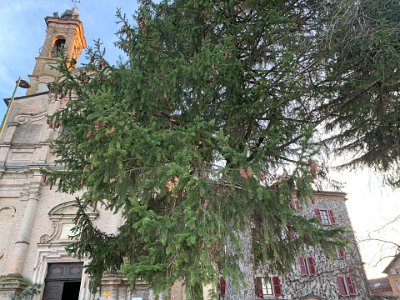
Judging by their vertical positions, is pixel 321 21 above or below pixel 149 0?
below

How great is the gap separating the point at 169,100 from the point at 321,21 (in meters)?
3.55

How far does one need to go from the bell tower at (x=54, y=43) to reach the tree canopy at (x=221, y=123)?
41.7 ft

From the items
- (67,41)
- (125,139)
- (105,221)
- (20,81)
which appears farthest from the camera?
(67,41)

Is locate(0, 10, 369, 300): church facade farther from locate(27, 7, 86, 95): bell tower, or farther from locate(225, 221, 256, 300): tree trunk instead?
locate(225, 221, 256, 300): tree trunk

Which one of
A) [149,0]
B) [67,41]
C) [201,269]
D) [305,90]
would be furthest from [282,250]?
[67,41]

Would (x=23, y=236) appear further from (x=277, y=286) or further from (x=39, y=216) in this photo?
(x=277, y=286)

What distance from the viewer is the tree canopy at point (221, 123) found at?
4.20 m

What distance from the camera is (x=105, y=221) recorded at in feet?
40.4

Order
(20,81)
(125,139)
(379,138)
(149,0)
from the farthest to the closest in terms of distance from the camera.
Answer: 1. (20,81)
2. (149,0)
3. (379,138)
4. (125,139)

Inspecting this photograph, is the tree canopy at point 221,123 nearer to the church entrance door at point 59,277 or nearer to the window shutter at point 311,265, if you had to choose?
the church entrance door at point 59,277

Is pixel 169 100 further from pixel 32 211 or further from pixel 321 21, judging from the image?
pixel 32 211

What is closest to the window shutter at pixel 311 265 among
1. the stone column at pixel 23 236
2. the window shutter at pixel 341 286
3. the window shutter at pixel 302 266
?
the window shutter at pixel 302 266

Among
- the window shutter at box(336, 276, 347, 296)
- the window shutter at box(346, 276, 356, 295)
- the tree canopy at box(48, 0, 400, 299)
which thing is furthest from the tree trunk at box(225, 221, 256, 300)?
the window shutter at box(346, 276, 356, 295)

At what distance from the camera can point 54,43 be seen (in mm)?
18750
